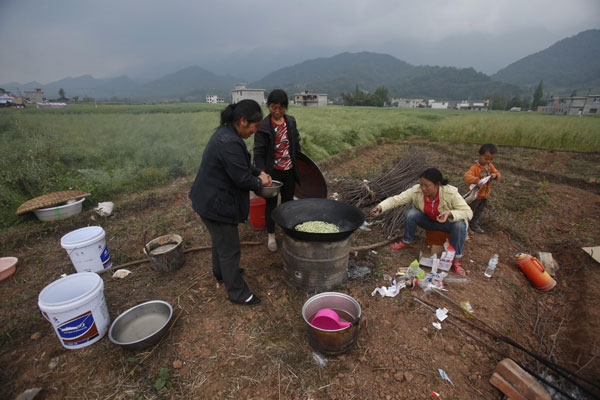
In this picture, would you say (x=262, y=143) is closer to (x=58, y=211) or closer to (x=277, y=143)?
(x=277, y=143)

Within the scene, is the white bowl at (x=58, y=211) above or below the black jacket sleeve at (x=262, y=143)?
below

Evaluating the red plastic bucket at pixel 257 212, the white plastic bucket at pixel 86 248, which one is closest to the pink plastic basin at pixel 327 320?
the red plastic bucket at pixel 257 212

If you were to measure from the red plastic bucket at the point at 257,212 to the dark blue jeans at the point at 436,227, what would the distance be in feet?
7.80

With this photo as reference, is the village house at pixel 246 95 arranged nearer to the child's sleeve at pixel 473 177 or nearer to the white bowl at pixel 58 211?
the white bowl at pixel 58 211

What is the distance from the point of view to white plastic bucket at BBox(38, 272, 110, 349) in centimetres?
224

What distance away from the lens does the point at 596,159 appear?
9.91 meters

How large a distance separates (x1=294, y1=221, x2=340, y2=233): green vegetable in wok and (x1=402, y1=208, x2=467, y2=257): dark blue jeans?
4.29ft

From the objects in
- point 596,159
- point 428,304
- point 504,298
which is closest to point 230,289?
point 428,304

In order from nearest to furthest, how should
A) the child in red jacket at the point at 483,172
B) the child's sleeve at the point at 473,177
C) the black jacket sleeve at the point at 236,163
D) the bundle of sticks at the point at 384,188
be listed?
the black jacket sleeve at the point at 236,163, the child in red jacket at the point at 483,172, the child's sleeve at the point at 473,177, the bundle of sticks at the point at 384,188

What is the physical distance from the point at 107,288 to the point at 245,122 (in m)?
2.80

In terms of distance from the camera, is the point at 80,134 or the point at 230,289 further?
the point at 80,134

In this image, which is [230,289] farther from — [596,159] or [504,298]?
[596,159]

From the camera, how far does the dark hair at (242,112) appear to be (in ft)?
7.61

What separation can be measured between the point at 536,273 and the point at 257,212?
4122 mm
